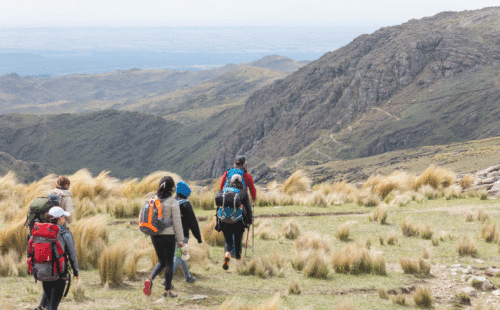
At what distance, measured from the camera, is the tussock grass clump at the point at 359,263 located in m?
7.39

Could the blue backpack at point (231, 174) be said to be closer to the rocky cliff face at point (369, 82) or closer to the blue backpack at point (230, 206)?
the blue backpack at point (230, 206)

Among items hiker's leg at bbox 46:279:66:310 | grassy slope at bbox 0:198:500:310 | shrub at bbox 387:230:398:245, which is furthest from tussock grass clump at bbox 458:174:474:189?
hiker's leg at bbox 46:279:66:310

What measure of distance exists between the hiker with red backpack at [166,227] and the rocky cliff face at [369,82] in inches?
3540

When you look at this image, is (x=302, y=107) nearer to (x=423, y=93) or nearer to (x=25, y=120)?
(x=423, y=93)

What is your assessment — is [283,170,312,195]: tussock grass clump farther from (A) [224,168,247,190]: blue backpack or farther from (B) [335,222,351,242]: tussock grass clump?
(A) [224,168,247,190]: blue backpack

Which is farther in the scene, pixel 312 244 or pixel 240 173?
pixel 312 244

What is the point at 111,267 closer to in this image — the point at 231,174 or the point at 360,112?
the point at 231,174

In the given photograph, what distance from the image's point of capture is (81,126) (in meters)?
197

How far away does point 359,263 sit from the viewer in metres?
7.47

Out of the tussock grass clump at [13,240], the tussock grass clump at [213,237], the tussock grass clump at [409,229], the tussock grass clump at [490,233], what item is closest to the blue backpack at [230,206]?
the tussock grass clump at [213,237]

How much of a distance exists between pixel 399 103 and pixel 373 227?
10220cm

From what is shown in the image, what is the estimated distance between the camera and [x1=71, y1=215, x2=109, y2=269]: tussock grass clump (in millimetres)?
7258

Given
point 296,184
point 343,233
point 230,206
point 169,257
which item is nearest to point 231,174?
point 230,206

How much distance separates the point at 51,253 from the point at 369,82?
389 ft
